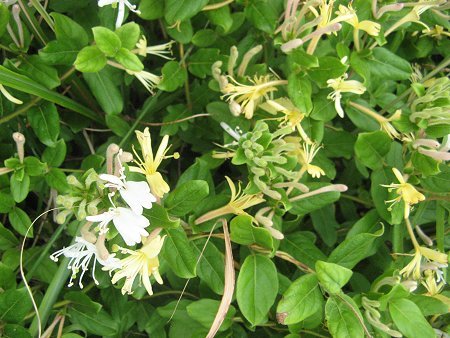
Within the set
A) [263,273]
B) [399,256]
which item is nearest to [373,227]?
[399,256]

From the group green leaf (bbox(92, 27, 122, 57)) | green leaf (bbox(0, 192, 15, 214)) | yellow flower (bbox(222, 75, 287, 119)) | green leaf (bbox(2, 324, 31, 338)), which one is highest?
green leaf (bbox(92, 27, 122, 57))

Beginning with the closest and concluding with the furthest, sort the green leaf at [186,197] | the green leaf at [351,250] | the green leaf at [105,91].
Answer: the green leaf at [186,197], the green leaf at [351,250], the green leaf at [105,91]

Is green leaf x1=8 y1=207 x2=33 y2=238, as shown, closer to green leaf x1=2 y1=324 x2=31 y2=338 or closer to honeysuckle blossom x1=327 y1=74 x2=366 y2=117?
green leaf x1=2 y1=324 x2=31 y2=338

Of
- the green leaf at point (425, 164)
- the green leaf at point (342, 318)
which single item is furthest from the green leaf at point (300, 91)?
the green leaf at point (342, 318)

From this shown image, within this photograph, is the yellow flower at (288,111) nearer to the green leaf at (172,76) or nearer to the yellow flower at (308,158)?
the yellow flower at (308,158)

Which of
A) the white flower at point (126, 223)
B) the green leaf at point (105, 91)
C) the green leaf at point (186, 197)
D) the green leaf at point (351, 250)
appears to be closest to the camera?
the white flower at point (126, 223)

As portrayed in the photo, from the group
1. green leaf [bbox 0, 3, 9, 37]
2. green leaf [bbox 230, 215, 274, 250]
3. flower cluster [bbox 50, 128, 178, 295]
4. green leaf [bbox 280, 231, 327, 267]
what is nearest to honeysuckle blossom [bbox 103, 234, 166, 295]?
flower cluster [bbox 50, 128, 178, 295]

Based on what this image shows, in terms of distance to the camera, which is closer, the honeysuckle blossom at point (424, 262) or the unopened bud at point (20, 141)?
the unopened bud at point (20, 141)

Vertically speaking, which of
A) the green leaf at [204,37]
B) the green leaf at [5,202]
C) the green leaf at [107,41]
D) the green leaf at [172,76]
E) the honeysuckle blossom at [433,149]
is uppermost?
the green leaf at [107,41]
